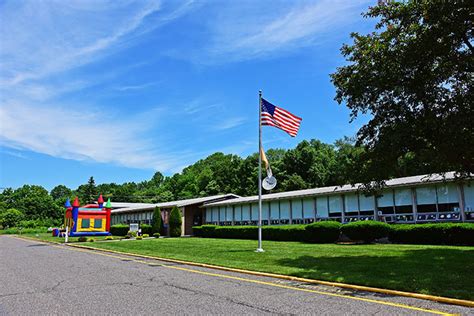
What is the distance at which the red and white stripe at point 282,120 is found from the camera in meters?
17.8

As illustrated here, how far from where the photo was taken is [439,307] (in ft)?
21.6

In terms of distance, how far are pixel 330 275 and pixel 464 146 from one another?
5089 mm

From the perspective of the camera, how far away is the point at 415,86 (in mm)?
11766

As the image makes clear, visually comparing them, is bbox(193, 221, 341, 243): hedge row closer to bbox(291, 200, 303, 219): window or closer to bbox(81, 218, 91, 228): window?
bbox(291, 200, 303, 219): window

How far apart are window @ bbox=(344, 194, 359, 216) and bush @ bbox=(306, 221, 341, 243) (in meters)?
2.13

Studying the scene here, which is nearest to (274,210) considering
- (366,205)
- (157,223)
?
(366,205)

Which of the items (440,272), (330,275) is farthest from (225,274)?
(440,272)

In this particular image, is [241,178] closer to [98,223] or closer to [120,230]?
[120,230]

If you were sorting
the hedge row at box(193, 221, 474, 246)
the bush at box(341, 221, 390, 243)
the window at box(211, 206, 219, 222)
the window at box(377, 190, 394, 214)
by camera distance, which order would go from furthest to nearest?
the window at box(211, 206, 219, 222), the window at box(377, 190, 394, 214), the bush at box(341, 221, 390, 243), the hedge row at box(193, 221, 474, 246)

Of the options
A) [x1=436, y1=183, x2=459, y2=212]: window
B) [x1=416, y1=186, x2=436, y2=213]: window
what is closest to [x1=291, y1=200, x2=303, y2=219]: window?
[x1=416, y1=186, x2=436, y2=213]: window

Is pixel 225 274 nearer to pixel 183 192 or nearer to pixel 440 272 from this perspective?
pixel 440 272

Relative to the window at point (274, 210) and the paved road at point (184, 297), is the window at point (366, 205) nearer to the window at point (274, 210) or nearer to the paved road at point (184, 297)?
the window at point (274, 210)

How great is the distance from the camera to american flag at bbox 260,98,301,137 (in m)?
17.8

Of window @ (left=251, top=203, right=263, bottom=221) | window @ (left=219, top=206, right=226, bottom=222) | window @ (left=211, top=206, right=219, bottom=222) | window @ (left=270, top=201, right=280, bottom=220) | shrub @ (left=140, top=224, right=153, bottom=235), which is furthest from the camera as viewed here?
shrub @ (left=140, top=224, right=153, bottom=235)
